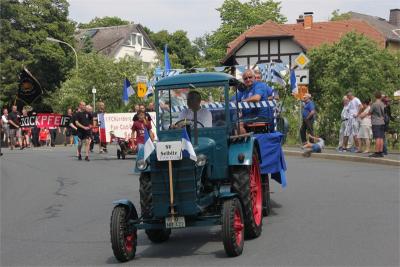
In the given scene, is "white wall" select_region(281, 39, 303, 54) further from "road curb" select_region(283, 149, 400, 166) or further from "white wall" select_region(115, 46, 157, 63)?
"road curb" select_region(283, 149, 400, 166)

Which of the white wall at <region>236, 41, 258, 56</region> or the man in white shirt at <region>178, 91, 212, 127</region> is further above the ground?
the white wall at <region>236, 41, 258, 56</region>

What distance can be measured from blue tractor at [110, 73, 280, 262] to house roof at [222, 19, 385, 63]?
57820 mm

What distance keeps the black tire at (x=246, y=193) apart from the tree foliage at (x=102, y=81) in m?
39.9

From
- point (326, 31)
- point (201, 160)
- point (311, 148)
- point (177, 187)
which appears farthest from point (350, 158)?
point (326, 31)

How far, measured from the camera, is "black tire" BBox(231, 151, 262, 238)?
8828mm

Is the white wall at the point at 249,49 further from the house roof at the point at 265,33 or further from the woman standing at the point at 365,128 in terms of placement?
the woman standing at the point at 365,128

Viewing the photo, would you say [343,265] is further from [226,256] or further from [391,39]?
[391,39]

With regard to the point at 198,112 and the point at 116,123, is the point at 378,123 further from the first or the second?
the point at 116,123

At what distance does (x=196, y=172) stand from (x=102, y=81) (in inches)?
1709

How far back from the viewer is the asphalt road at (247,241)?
26.5ft

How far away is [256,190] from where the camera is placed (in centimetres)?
1015

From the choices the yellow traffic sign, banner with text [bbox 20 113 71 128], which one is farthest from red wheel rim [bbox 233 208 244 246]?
banner with text [bbox 20 113 71 128]

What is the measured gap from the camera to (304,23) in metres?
75.6

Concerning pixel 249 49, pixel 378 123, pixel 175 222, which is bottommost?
pixel 175 222
